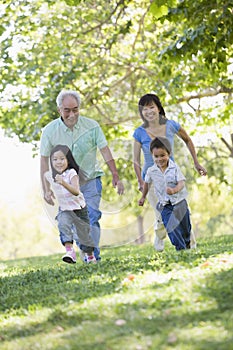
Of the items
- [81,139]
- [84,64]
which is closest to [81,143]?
[81,139]

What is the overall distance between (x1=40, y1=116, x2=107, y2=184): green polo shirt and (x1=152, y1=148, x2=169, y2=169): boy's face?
1.99ft

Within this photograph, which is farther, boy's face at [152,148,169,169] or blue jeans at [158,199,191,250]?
blue jeans at [158,199,191,250]

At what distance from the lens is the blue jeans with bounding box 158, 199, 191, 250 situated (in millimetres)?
8852

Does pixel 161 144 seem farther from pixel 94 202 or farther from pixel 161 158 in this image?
pixel 94 202

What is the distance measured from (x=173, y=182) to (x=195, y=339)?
4.18 meters

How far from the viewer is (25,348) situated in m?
5.05

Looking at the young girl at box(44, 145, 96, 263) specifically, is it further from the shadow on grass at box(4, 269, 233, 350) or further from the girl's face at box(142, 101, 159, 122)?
the shadow on grass at box(4, 269, 233, 350)

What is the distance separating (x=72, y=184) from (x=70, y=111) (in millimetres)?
880

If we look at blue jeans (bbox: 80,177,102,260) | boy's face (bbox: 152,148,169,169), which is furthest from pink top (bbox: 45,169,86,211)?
boy's face (bbox: 152,148,169,169)

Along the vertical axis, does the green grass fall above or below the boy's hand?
below

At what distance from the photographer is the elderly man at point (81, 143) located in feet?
28.6

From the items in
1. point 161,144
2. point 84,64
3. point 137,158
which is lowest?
point 137,158

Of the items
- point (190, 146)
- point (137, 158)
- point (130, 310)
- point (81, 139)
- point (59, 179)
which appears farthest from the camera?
point (190, 146)

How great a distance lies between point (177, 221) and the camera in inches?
351
